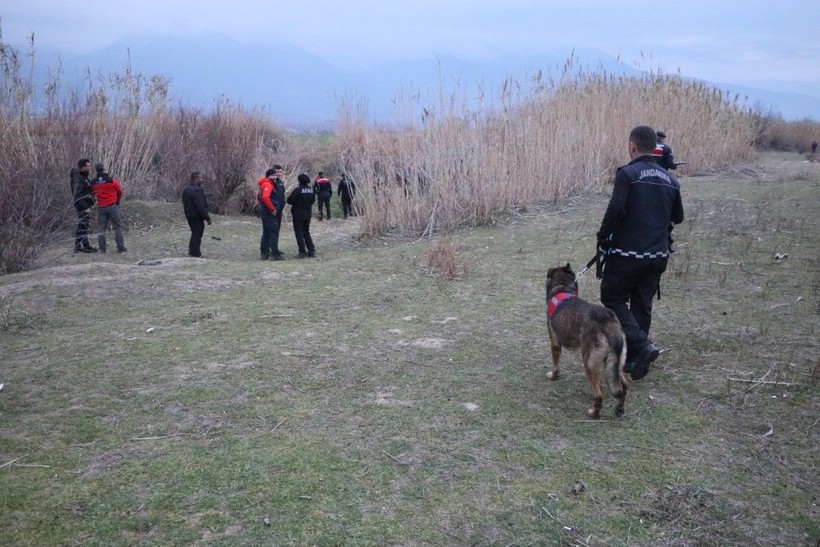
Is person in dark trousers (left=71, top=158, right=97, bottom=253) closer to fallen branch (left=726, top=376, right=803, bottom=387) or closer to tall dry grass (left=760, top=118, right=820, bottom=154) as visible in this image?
fallen branch (left=726, top=376, right=803, bottom=387)

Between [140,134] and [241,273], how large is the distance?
996 centimetres

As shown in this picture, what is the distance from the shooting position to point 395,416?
448 cm

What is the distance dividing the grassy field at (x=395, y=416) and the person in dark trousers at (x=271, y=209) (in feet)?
11.7

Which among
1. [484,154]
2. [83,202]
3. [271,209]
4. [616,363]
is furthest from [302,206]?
[616,363]

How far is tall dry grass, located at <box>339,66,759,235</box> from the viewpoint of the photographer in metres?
12.9

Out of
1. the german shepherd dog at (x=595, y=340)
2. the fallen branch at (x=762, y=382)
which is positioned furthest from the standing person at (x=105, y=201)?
the fallen branch at (x=762, y=382)

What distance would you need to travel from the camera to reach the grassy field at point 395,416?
3.28 m

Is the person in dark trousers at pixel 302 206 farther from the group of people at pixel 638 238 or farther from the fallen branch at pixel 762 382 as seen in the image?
the fallen branch at pixel 762 382

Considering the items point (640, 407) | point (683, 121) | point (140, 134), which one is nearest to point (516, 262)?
point (640, 407)

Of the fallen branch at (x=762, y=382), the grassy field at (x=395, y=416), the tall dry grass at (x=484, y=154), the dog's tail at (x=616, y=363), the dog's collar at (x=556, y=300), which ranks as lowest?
the grassy field at (x=395, y=416)

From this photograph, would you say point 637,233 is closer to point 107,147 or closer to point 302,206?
point 302,206

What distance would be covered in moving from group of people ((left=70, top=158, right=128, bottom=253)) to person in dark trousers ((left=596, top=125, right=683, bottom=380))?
10.4 m

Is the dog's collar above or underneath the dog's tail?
above

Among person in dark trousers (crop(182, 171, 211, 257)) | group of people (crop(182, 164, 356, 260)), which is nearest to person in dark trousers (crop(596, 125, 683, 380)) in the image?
group of people (crop(182, 164, 356, 260))
